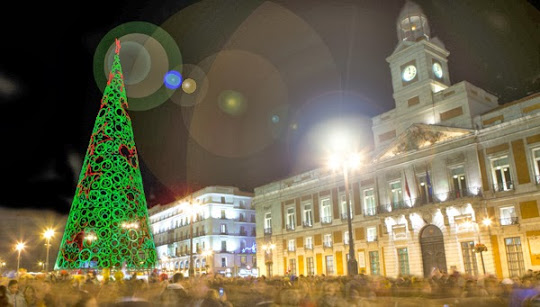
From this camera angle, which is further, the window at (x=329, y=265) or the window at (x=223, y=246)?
the window at (x=223, y=246)

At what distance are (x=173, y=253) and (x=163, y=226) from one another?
400 inches

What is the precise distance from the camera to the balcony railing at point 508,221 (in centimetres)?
2970

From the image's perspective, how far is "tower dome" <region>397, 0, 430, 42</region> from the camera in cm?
3975

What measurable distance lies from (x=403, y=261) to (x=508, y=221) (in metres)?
9.44

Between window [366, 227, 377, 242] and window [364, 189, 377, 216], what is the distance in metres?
1.37

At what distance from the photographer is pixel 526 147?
29.8 metres

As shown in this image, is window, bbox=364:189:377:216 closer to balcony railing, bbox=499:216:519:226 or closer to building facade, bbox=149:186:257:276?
balcony railing, bbox=499:216:519:226

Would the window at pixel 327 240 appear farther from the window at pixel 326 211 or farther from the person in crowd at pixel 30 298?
the person in crowd at pixel 30 298

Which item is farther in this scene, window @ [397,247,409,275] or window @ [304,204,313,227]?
window @ [304,204,313,227]

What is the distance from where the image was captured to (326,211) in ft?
148

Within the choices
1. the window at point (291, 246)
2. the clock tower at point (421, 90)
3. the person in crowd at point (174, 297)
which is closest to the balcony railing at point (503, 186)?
the clock tower at point (421, 90)

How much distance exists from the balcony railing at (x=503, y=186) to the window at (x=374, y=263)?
1217 cm

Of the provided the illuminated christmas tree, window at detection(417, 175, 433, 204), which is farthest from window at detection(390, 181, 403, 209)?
the illuminated christmas tree

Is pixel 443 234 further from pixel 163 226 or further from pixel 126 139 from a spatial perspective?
pixel 163 226
